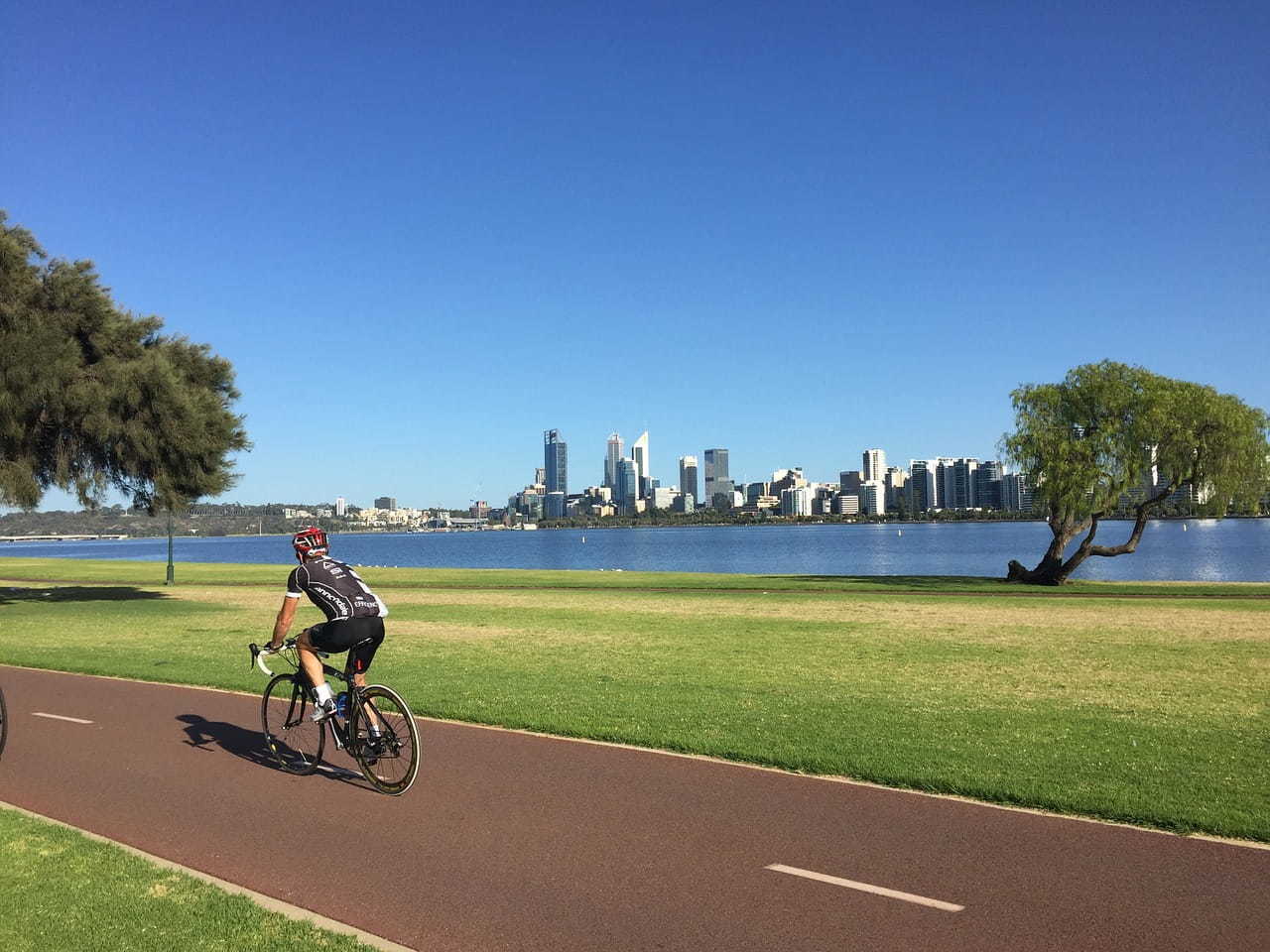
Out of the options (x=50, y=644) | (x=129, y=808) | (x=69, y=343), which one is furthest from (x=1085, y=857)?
(x=69, y=343)

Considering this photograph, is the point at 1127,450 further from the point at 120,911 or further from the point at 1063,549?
the point at 120,911

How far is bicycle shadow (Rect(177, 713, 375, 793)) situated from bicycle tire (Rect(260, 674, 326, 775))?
0.40 feet

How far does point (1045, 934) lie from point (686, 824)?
104 inches

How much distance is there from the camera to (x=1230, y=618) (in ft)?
77.4

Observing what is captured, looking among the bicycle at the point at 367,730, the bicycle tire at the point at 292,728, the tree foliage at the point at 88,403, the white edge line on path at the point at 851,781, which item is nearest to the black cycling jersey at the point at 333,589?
the bicycle at the point at 367,730

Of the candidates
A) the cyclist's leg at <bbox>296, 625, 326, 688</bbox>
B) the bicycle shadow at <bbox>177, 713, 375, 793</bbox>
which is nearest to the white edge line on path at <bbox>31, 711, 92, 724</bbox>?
the bicycle shadow at <bbox>177, 713, 375, 793</bbox>

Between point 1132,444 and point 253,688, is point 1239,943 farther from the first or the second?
point 1132,444

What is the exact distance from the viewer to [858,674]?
14750 millimetres

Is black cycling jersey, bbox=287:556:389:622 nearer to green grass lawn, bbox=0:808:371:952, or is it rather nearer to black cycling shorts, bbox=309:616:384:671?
black cycling shorts, bbox=309:616:384:671

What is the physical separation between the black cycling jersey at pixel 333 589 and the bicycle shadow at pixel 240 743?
59.6 inches

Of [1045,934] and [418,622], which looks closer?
[1045,934]

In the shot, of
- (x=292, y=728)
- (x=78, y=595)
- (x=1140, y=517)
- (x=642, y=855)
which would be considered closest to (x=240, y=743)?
(x=292, y=728)

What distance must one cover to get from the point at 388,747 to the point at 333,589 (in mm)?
1322

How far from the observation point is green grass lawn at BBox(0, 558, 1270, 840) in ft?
28.8
